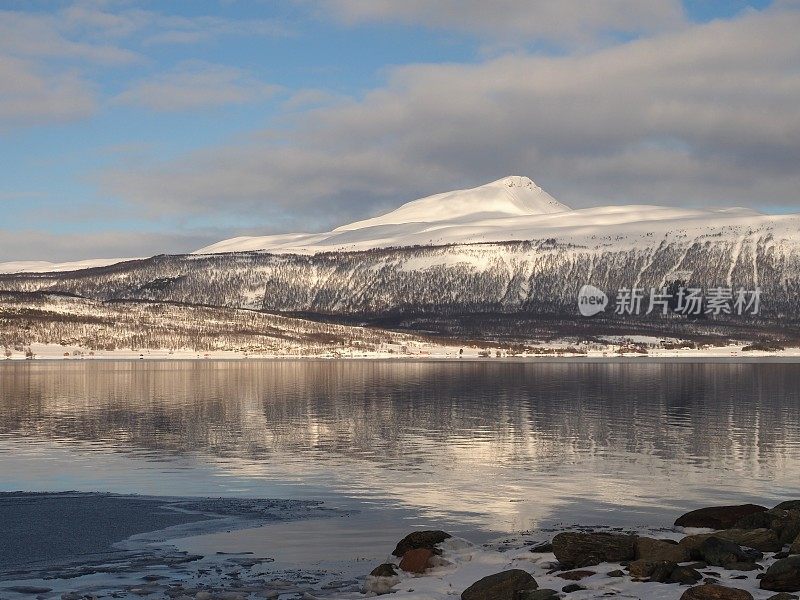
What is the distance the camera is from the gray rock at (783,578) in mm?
19422

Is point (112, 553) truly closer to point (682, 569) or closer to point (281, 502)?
point (281, 502)

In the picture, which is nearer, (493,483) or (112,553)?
(112,553)

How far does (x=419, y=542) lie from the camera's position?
79.9 feet

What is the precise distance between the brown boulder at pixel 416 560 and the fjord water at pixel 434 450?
558cm

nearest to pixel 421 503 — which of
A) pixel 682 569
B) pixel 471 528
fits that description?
pixel 471 528

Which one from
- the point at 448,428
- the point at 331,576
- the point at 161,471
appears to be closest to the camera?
the point at 331,576

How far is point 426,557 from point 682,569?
5.60 m

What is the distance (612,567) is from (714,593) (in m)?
3.51

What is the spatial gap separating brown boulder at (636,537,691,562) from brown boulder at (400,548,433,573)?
4.55 m

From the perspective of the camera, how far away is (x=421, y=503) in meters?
32.7

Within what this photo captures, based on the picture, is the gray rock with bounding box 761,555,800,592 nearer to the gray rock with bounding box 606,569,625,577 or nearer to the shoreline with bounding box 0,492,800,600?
the shoreline with bounding box 0,492,800,600


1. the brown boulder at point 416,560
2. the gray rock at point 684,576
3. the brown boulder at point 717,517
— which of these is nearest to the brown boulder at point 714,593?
the gray rock at point 684,576

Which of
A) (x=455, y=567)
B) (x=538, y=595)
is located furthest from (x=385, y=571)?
(x=538, y=595)

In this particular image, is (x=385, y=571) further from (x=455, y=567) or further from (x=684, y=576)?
(x=684, y=576)
